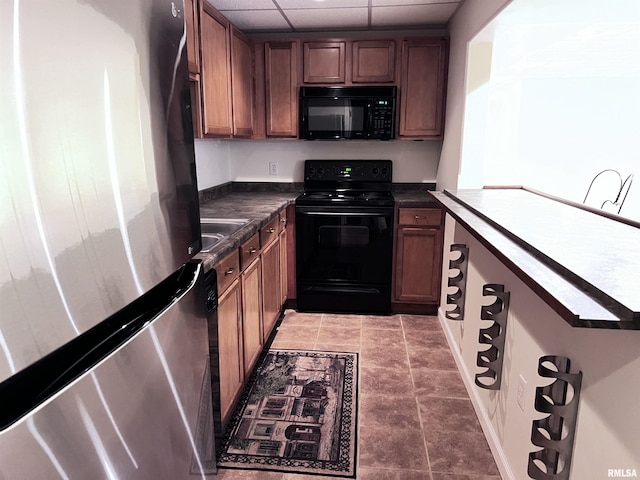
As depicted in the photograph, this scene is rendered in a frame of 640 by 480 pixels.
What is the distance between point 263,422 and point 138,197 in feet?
5.07

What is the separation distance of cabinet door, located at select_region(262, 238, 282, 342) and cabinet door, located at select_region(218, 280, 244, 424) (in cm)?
56

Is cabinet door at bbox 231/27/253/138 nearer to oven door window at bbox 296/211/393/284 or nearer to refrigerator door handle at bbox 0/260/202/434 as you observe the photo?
oven door window at bbox 296/211/393/284

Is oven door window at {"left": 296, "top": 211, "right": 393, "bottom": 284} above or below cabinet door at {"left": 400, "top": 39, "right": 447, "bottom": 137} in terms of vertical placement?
below

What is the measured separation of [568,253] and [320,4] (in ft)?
8.23

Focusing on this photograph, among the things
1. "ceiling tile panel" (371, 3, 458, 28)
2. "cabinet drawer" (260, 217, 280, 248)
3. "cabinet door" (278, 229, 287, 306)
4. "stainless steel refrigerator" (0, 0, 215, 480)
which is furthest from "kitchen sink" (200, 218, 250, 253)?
"ceiling tile panel" (371, 3, 458, 28)

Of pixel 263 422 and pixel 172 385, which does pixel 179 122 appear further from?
pixel 263 422

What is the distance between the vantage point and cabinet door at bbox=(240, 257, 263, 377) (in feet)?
7.53

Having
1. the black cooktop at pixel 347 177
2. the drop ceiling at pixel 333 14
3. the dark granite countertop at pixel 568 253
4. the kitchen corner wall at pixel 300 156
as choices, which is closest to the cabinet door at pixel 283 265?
the black cooktop at pixel 347 177

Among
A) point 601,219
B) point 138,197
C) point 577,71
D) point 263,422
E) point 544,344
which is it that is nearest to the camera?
point 138,197

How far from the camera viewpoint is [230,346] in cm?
204

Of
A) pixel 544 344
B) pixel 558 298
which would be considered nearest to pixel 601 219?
pixel 544 344

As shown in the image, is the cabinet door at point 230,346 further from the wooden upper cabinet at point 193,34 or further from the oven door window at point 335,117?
the oven door window at point 335,117

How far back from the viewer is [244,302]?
2.28 m

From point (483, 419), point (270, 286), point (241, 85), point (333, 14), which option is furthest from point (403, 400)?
point (333, 14)
